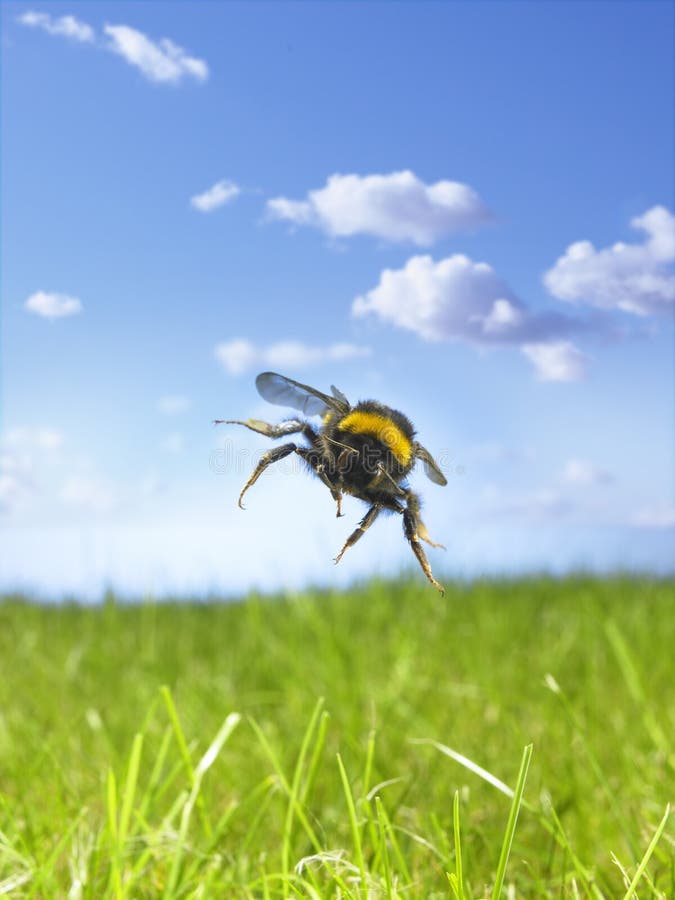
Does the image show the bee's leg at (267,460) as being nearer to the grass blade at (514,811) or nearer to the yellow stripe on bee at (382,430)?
the yellow stripe on bee at (382,430)

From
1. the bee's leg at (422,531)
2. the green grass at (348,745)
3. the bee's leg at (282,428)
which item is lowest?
the green grass at (348,745)

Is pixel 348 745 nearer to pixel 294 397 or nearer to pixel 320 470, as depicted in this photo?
pixel 294 397

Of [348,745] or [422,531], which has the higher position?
[422,531]

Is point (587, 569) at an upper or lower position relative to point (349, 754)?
upper

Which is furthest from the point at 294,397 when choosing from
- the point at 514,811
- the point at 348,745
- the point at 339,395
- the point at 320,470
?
the point at 348,745

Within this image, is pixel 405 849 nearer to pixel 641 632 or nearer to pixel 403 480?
pixel 403 480

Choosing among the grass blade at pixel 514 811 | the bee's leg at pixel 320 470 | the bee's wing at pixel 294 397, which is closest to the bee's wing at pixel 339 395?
the bee's wing at pixel 294 397

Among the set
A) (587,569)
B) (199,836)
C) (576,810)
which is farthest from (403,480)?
(587,569)

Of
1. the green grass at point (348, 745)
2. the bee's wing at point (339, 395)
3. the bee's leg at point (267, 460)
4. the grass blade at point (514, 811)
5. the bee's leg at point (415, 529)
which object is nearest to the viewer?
the bee's leg at point (415, 529)
